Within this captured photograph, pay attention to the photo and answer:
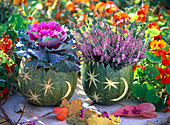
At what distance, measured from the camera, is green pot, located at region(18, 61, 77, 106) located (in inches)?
58.1

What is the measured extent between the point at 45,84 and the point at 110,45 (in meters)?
0.54

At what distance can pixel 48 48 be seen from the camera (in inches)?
57.4

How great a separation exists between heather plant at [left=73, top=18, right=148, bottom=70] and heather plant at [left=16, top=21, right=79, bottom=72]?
0.35 ft

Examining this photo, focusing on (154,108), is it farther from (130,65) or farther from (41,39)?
(41,39)

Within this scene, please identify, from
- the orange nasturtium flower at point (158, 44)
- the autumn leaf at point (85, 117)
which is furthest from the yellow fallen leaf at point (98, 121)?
the orange nasturtium flower at point (158, 44)

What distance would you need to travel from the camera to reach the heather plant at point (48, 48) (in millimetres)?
1400

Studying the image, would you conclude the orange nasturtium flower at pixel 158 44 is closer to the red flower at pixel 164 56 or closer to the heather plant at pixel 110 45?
the red flower at pixel 164 56

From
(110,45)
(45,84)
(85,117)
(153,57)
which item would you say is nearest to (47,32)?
(45,84)

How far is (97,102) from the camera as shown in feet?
5.37

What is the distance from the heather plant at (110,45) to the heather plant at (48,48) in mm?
106

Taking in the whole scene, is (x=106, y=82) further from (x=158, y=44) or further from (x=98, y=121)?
(x=158, y=44)

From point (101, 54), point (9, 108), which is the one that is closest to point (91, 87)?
point (101, 54)

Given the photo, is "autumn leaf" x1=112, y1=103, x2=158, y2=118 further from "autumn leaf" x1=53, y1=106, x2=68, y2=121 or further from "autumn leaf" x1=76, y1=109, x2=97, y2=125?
"autumn leaf" x1=53, y1=106, x2=68, y2=121

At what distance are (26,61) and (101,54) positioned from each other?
0.54 metres
